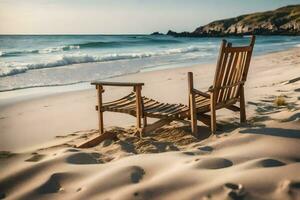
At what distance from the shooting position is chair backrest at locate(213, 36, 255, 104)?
206 inches

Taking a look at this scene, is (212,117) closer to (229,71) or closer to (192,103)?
(192,103)

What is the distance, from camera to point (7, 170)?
412cm

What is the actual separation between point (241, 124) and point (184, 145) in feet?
4.16

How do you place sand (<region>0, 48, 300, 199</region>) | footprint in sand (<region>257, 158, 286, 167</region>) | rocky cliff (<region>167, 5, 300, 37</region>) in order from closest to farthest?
sand (<region>0, 48, 300, 199</region>), footprint in sand (<region>257, 158, 286, 167</region>), rocky cliff (<region>167, 5, 300, 37</region>)

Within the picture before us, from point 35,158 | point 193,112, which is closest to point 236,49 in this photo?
point 193,112

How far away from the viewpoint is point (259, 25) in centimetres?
10200

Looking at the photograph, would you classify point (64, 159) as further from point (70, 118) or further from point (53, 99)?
point (53, 99)

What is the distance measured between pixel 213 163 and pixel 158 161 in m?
0.54

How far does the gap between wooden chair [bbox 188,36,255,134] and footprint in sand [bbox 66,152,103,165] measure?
1466mm

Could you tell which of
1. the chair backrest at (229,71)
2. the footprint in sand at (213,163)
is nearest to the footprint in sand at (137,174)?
the footprint in sand at (213,163)

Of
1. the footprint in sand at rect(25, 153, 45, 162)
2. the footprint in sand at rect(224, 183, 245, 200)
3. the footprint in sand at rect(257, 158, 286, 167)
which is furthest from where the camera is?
the footprint in sand at rect(25, 153, 45, 162)

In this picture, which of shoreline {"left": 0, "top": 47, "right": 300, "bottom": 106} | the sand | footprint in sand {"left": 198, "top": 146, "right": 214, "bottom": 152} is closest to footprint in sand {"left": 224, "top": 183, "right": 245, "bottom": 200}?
the sand

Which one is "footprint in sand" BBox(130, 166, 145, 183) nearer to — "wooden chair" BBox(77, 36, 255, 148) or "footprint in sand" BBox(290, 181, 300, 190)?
"footprint in sand" BBox(290, 181, 300, 190)

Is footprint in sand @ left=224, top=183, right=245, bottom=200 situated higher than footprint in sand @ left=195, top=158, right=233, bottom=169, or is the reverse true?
footprint in sand @ left=195, top=158, right=233, bottom=169
